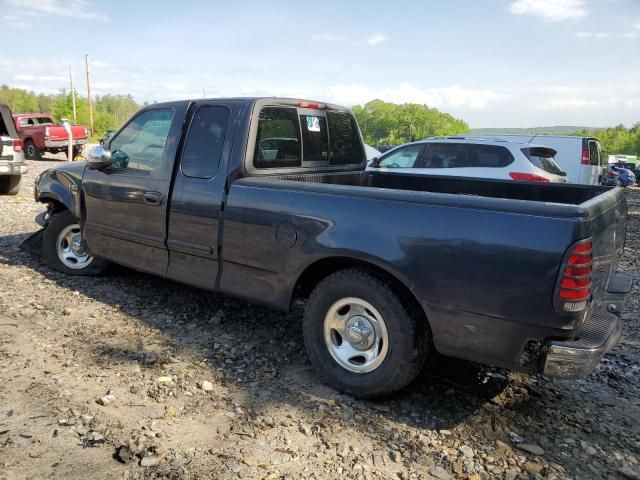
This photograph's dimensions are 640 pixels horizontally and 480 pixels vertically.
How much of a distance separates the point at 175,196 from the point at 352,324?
70.5 inches

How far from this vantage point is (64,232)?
18.0ft

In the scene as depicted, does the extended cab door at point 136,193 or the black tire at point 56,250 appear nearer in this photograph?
the extended cab door at point 136,193

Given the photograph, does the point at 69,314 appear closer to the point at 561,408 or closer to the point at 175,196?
the point at 175,196

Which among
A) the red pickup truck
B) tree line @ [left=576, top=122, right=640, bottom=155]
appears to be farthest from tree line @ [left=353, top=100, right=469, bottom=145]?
the red pickup truck

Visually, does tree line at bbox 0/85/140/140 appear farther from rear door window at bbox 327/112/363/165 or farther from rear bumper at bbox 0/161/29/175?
rear door window at bbox 327/112/363/165

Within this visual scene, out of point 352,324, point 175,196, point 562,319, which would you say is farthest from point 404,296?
point 175,196

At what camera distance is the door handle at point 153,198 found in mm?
4167

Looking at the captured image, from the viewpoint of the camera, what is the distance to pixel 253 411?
307cm

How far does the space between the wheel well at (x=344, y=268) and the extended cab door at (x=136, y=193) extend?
1.29 metres

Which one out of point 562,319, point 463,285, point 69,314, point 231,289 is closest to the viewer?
point 562,319

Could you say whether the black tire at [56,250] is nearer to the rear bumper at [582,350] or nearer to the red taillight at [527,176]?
the rear bumper at [582,350]

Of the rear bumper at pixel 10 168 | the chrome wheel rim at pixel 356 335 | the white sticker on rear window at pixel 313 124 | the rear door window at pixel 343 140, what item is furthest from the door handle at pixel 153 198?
the rear bumper at pixel 10 168

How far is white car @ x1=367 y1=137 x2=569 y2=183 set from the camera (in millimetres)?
8344

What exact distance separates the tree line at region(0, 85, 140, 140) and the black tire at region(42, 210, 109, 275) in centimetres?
1920
